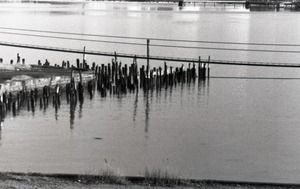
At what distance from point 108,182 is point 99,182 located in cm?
27

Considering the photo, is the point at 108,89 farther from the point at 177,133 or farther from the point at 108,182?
the point at 108,182

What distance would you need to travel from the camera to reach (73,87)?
40.0 meters

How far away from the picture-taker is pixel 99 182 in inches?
725

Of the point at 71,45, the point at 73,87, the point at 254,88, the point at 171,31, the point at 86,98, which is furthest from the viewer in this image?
the point at 171,31

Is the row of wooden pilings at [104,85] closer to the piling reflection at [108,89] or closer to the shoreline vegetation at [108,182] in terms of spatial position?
the piling reflection at [108,89]

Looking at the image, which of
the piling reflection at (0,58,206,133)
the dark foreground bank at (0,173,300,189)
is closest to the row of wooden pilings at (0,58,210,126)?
the piling reflection at (0,58,206,133)

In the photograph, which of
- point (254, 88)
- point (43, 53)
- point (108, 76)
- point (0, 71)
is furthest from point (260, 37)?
point (0, 71)

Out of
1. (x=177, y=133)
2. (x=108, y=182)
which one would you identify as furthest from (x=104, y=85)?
(x=108, y=182)

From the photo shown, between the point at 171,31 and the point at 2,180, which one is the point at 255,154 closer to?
the point at 2,180

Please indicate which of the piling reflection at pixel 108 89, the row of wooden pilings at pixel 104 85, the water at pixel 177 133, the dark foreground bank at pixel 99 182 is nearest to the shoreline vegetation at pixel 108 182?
the dark foreground bank at pixel 99 182

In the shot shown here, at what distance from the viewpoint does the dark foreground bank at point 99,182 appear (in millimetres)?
17984

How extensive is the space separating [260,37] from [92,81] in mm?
60745

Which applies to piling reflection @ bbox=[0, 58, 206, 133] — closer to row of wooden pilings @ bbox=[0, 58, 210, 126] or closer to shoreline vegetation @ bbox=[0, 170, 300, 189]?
row of wooden pilings @ bbox=[0, 58, 210, 126]

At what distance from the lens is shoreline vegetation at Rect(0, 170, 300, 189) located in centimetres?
1803
